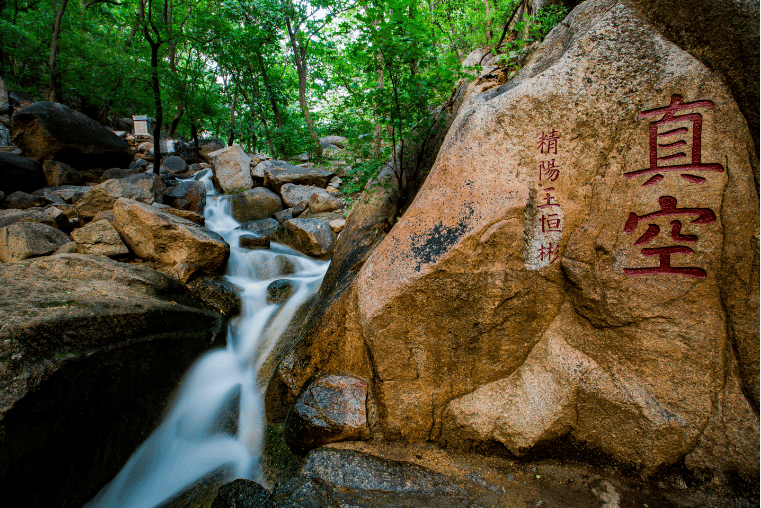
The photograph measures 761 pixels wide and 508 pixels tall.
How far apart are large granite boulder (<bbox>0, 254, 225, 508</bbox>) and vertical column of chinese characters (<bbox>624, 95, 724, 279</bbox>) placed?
4.65m

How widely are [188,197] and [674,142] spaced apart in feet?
37.4

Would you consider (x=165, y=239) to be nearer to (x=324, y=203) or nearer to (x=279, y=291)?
(x=279, y=291)

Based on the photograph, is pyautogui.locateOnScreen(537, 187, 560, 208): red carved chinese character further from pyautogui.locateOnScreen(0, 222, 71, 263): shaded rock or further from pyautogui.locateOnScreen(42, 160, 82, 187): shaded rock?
pyautogui.locateOnScreen(42, 160, 82, 187): shaded rock

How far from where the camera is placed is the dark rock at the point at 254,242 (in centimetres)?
849

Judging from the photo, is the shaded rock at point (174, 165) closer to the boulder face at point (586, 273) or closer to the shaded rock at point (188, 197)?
the shaded rock at point (188, 197)

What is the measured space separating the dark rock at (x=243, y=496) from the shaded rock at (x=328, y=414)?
0.56m

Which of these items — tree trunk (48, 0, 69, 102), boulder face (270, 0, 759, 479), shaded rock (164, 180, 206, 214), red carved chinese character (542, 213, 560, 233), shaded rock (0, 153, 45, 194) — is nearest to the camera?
boulder face (270, 0, 759, 479)

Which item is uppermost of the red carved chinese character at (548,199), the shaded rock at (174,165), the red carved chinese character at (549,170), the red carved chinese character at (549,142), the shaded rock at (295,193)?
the shaded rock at (174,165)

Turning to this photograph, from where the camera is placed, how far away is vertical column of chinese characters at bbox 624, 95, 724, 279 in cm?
272

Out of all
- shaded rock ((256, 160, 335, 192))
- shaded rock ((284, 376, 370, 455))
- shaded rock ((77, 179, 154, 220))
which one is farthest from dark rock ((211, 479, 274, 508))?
shaded rock ((256, 160, 335, 192))

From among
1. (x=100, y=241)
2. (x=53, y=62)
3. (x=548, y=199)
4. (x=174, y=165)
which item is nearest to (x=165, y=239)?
(x=100, y=241)

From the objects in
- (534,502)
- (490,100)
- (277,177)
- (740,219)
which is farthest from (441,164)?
(277,177)

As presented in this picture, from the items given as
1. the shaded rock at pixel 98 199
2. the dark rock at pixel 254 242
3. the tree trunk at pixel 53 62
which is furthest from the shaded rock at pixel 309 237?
the tree trunk at pixel 53 62

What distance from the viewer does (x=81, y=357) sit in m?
3.19
